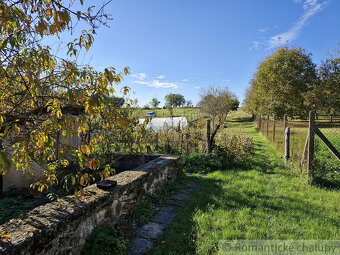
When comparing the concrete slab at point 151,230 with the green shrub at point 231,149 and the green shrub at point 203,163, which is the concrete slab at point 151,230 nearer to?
the green shrub at point 203,163

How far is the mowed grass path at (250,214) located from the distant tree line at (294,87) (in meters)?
18.9

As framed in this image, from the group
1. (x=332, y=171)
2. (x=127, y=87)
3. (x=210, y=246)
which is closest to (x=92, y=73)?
(x=127, y=87)

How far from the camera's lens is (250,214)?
395cm

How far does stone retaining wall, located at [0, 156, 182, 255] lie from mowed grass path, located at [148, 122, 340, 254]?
0.86 m

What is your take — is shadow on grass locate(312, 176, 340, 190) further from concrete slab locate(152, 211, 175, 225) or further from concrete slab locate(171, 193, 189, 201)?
concrete slab locate(152, 211, 175, 225)

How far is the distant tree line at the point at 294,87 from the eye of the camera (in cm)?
2278

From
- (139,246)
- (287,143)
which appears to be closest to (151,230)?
(139,246)

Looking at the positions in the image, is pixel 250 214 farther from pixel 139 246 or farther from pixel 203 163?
pixel 203 163

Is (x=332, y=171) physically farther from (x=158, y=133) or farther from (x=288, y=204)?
(x=158, y=133)

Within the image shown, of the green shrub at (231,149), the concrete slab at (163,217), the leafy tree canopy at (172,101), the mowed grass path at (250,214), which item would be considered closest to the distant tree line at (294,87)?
the leafy tree canopy at (172,101)

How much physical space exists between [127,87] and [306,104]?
24.5 m

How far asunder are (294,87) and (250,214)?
23.0 m

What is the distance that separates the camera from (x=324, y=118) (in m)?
32.7

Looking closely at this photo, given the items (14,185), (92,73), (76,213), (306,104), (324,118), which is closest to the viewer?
(92,73)
